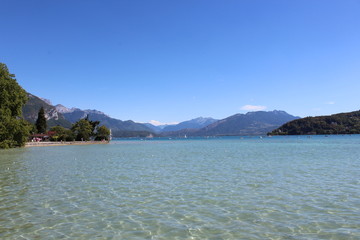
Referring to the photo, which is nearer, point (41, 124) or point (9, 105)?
point (9, 105)

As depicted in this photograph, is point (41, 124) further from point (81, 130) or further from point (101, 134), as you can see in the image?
point (101, 134)

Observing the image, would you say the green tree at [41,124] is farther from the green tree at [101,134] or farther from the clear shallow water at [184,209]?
the clear shallow water at [184,209]

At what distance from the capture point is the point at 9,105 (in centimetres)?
6119

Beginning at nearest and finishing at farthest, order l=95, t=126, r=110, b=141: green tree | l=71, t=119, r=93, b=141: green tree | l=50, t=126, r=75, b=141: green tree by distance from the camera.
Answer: l=50, t=126, r=75, b=141: green tree < l=71, t=119, r=93, b=141: green tree < l=95, t=126, r=110, b=141: green tree

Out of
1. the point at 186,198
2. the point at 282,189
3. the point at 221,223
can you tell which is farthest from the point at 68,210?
the point at 282,189

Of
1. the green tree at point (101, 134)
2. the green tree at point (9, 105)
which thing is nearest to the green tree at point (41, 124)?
the green tree at point (101, 134)

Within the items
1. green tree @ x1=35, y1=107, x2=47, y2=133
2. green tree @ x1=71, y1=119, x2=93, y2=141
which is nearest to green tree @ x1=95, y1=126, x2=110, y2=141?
green tree @ x1=71, y1=119, x2=93, y2=141

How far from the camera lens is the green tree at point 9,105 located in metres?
58.1

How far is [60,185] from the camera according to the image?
54.5 ft

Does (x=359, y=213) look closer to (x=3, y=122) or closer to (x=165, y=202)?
(x=165, y=202)

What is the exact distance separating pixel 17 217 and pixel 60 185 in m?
6.72

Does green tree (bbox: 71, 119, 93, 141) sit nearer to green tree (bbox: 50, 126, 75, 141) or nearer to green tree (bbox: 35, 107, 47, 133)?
green tree (bbox: 50, 126, 75, 141)

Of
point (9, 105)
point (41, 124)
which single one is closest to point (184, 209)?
point (9, 105)

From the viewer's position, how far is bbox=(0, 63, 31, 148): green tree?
191 ft
